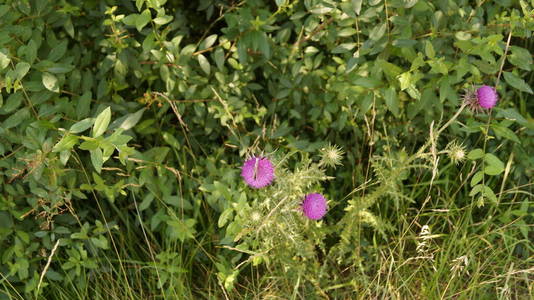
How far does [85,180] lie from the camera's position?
6.83 feet

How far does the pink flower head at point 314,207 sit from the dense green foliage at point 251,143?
3 centimetres

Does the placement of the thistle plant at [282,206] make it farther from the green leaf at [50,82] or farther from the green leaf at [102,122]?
the green leaf at [50,82]

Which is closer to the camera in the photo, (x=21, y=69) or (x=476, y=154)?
(x=21, y=69)

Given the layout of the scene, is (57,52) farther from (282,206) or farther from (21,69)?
(282,206)

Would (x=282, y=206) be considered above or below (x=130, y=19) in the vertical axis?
below

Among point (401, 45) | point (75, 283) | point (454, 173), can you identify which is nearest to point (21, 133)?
point (75, 283)

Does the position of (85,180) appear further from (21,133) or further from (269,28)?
(269,28)

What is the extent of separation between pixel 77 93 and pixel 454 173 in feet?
4.66

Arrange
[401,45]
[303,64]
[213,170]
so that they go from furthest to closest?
[303,64], [213,170], [401,45]

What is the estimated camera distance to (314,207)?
1.66 meters

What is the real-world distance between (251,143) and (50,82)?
0.71 meters

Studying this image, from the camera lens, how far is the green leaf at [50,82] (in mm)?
1802

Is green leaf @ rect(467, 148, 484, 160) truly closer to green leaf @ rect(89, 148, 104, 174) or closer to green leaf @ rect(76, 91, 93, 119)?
green leaf @ rect(89, 148, 104, 174)

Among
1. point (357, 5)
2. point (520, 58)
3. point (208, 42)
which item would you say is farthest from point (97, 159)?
point (520, 58)
